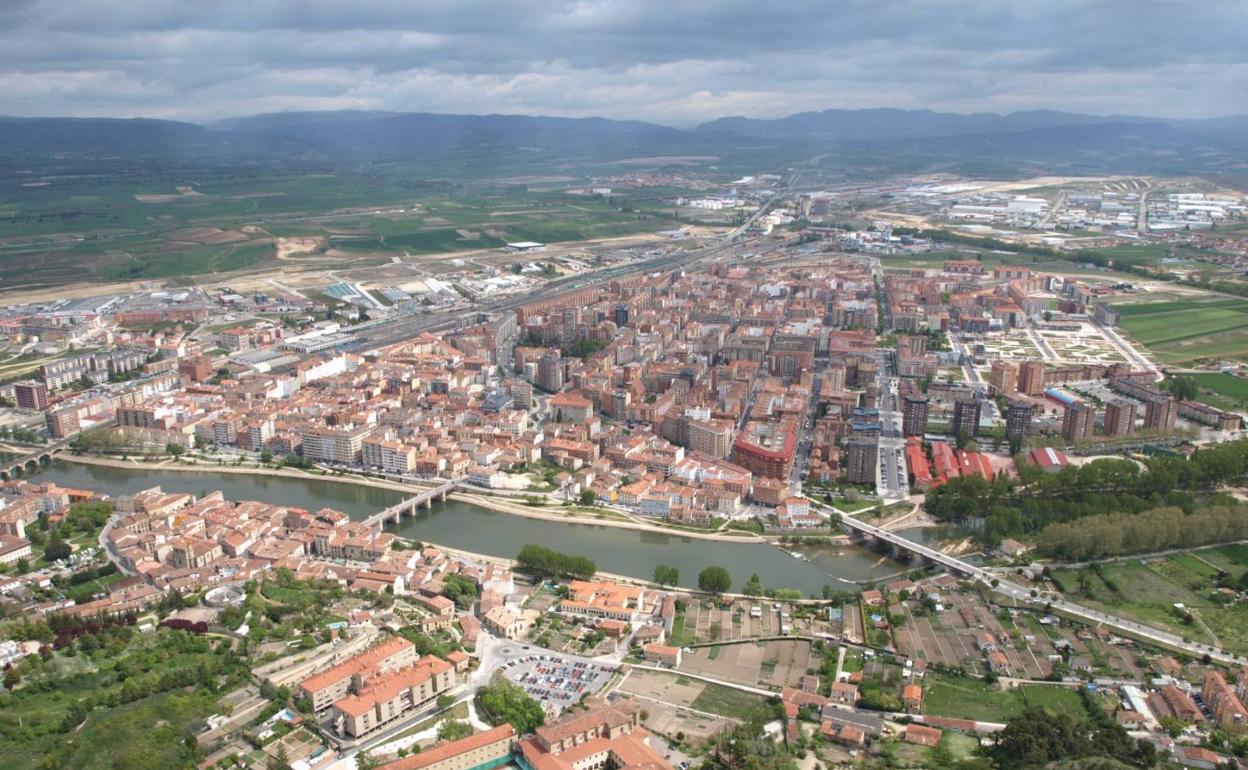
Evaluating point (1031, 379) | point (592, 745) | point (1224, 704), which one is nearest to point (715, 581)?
point (592, 745)

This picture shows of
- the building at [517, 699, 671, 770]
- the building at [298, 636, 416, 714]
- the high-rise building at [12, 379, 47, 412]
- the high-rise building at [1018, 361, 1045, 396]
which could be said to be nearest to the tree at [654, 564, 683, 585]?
the building at [517, 699, 671, 770]

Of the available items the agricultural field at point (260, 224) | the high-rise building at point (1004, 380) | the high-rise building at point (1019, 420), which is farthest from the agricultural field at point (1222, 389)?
the agricultural field at point (260, 224)

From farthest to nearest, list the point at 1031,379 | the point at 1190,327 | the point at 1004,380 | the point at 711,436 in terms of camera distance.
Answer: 1. the point at 1190,327
2. the point at 1004,380
3. the point at 1031,379
4. the point at 711,436

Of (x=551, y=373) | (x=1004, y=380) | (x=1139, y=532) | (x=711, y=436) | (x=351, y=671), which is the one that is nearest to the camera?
(x=351, y=671)

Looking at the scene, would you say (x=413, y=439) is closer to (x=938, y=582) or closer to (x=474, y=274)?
(x=938, y=582)

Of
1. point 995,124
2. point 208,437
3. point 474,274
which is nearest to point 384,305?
point 474,274

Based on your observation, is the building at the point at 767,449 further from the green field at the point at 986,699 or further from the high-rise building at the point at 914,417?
the green field at the point at 986,699

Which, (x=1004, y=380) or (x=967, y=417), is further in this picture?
(x=1004, y=380)

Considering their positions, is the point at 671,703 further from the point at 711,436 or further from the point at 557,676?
the point at 711,436
